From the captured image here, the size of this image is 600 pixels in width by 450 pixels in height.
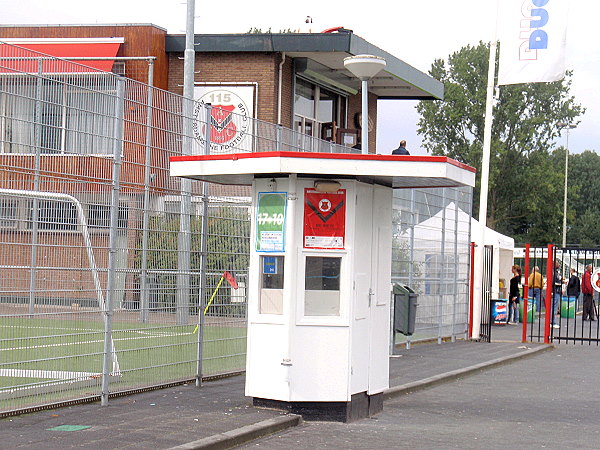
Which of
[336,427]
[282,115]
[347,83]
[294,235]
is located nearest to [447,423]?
[336,427]

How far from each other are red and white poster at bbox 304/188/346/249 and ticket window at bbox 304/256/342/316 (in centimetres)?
17

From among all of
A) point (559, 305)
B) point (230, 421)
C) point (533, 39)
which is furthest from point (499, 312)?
point (230, 421)

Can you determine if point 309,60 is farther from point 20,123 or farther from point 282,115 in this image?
point 20,123

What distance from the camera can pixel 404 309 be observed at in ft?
56.2

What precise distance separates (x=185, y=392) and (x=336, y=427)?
2.19m

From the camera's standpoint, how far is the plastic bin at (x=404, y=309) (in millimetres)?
17016

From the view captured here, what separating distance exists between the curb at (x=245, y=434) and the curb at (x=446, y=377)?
2783 millimetres

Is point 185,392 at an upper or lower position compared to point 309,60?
lower

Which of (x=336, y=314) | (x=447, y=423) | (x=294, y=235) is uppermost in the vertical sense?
(x=294, y=235)

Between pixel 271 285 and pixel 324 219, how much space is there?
0.87 metres

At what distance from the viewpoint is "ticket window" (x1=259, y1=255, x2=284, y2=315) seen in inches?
417

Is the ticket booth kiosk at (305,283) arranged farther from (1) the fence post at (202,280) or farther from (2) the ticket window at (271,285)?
(1) the fence post at (202,280)

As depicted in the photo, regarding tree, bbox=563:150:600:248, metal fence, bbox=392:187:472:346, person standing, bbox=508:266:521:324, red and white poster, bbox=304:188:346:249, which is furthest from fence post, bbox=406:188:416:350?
tree, bbox=563:150:600:248

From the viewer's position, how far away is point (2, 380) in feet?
32.7
